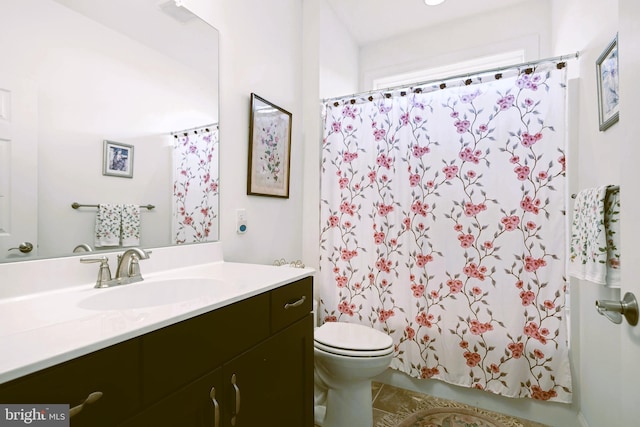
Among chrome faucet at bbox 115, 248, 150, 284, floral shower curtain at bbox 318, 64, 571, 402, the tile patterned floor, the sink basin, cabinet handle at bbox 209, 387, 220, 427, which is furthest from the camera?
the tile patterned floor

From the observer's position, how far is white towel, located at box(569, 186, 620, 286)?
42.4 inches

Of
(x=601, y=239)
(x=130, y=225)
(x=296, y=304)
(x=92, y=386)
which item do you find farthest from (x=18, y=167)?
(x=601, y=239)

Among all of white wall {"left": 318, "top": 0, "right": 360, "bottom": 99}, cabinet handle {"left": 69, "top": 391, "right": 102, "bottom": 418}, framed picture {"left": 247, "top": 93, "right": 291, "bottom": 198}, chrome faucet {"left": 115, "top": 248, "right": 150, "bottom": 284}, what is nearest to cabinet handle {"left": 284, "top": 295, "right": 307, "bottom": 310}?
chrome faucet {"left": 115, "top": 248, "right": 150, "bottom": 284}

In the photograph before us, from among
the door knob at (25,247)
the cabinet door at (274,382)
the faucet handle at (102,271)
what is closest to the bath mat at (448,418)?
the cabinet door at (274,382)

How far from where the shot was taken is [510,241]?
1681 mm

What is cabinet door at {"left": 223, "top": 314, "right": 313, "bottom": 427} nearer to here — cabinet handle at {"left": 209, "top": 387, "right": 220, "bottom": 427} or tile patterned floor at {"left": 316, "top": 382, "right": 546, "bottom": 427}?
cabinet handle at {"left": 209, "top": 387, "right": 220, "bottom": 427}

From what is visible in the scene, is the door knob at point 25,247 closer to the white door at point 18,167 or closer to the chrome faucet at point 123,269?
the white door at point 18,167

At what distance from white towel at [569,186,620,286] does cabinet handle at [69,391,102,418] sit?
4.96 ft

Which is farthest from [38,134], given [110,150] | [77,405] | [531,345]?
[531,345]

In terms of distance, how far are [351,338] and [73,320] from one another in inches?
48.7

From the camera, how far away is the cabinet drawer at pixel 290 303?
1046 millimetres

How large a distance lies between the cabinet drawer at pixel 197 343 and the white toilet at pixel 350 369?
2.08ft

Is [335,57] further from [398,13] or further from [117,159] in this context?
[117,159]

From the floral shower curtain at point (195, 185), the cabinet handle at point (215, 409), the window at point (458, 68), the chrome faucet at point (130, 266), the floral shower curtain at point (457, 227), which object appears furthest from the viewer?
the window at point (458, 68)
